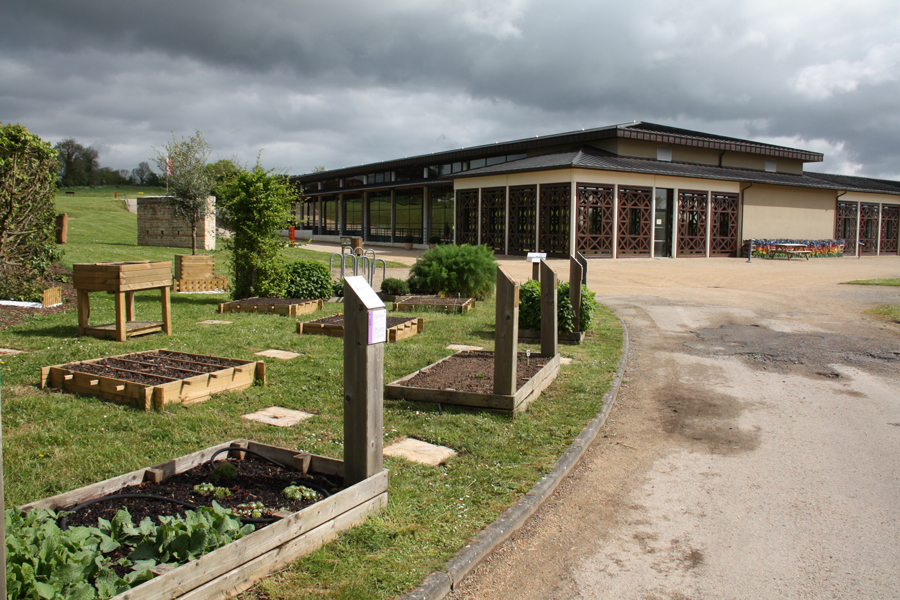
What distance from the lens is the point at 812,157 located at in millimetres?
41469

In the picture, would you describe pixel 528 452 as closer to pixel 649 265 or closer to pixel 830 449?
pixel 830 449

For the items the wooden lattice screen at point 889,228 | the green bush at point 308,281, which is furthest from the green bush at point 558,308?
the wooden lattice screen at point 889,228

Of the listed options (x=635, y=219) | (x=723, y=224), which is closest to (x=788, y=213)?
(x=723, y=224)

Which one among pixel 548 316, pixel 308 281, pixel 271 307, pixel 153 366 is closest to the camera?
pixel 153 366

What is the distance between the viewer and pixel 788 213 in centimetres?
3750

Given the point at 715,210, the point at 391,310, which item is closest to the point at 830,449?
the point at 391,310

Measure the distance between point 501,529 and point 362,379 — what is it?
1118mm

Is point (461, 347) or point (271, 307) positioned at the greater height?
point (271, 307)

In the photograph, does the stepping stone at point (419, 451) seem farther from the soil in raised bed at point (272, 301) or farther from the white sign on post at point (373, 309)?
the soil in raised bed at point (272, 301)

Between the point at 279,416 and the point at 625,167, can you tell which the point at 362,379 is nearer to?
the point at 279,416

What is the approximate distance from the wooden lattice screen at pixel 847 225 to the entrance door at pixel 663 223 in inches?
633

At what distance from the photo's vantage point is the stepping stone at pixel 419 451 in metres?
4.50

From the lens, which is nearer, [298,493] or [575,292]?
[298,493]

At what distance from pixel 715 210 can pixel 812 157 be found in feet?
43.1
